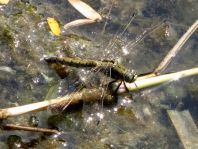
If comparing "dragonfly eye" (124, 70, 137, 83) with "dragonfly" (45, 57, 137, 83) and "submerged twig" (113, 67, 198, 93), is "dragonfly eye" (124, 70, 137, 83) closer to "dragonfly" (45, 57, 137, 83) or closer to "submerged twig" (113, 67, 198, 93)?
"dragonfly" (45, 57, 137, 83)

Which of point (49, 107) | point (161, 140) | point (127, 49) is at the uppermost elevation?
point (127, 49)

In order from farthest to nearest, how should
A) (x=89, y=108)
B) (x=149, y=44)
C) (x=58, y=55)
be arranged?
(x=149, y=44) < (x=58, y=55) < (x=89, y=108)

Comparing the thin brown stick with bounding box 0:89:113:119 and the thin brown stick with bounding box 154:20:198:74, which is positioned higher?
the thin brown stick with bounding box 154:20:198:74

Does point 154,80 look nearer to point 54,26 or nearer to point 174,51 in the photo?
point 174,51

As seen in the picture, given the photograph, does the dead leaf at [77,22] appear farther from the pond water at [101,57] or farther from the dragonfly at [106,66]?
the dragonfly at [106,66]

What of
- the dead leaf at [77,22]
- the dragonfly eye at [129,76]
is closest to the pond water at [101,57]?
the dead leaf at [77,22]

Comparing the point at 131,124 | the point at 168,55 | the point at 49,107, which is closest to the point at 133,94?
the point at 131,124

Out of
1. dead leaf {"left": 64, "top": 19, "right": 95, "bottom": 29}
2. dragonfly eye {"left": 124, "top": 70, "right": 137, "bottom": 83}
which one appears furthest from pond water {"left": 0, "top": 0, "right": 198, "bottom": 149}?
dragonfly eye {"left": 124, "top": 70, "right": 137, "bottom": 83}

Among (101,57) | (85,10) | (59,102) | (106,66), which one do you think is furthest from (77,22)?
(59,102)

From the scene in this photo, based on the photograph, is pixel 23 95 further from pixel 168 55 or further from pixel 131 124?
pixel 168 55
